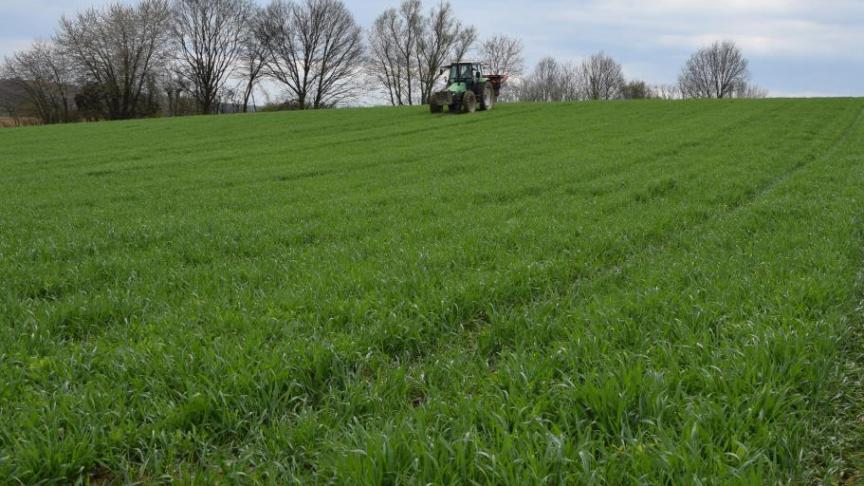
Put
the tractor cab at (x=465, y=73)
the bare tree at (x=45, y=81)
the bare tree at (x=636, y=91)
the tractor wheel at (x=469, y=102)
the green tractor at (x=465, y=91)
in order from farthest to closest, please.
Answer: the bare tree at (x=636, y=91)
the bare tree at (x=45, y=81)
the tractor wheel at (x=469, y=102)
the green tractor at (x=465, y=91)
the tractor cab at (x=465, y=73)

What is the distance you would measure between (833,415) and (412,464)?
2.36 meters

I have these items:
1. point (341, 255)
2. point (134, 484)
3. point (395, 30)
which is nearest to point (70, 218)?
point (341, 255)

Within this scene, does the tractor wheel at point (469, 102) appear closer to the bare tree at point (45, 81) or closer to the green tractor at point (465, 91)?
the green tractor at point (465, 91)

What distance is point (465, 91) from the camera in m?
33.2

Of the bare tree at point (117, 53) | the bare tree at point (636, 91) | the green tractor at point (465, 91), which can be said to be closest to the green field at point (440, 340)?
the green tractor at point (465, 91)

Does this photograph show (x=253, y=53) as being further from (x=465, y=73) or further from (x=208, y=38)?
(x=465, y=73)

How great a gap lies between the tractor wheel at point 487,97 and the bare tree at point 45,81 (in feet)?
150

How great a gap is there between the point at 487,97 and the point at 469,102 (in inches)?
93.6

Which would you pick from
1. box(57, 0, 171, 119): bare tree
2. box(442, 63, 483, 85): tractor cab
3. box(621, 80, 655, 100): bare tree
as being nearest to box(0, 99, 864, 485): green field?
box(442, 63, 483, 85): tractor cab

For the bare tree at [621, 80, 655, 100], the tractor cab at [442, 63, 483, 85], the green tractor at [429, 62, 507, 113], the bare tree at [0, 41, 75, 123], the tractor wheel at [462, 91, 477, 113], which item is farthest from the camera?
the bare tree at [621, 80, 655, 100]

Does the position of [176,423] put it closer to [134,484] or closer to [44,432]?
[134,484]

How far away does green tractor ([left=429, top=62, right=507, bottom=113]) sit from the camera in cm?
3275

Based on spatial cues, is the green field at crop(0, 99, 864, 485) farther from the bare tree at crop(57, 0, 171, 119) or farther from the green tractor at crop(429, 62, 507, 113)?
the bare tree at crop(57, 0, 171, 119)

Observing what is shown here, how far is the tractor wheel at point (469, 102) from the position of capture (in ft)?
109
